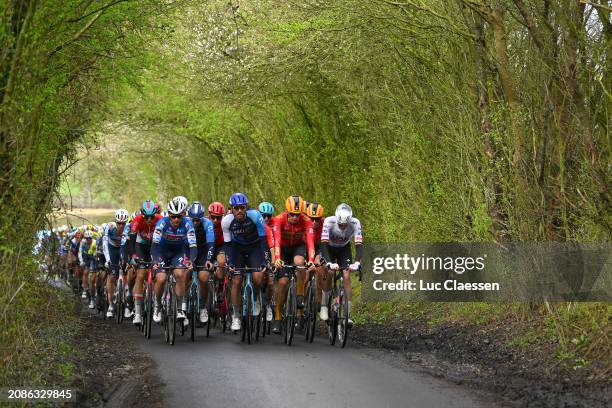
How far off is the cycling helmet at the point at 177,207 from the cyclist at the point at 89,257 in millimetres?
9011

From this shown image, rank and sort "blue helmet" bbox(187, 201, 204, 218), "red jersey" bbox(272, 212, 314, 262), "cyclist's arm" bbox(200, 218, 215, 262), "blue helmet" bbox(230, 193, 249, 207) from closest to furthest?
1. "blue helmet" bbox(230, 193, 249, 207)
2. "cyclist's arm" bbox(200, 218, 215, 262)
3. "red jersey" bbox(272, 212, 314, 262)
4. "blue helmet" bbox(187, 201, 204, 218)

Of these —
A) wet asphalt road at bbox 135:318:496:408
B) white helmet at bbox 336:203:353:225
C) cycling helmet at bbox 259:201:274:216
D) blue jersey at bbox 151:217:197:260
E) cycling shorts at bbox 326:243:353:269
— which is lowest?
wet asphalt road at bbox 135:318:496:408

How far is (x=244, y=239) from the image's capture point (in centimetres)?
1554

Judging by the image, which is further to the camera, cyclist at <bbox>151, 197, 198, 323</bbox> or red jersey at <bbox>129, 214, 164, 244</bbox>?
red jersey at <bbox>129, 214, 164, 244</bbox>

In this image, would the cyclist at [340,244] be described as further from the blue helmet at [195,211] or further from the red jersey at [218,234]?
the red jersey at [218,234]

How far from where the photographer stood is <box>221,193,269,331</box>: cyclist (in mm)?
15281

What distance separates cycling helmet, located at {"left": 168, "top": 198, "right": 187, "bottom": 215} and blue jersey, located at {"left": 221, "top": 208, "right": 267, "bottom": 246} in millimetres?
682

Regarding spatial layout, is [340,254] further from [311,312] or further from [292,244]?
[311,312]

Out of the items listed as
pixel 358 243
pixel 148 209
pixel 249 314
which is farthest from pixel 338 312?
pixel 148 209

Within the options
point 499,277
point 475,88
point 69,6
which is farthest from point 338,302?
point 69,6

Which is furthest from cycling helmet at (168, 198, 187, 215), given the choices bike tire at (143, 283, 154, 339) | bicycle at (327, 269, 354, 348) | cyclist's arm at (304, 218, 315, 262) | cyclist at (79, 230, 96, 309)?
cyclist at (79, 230, 96, 309)

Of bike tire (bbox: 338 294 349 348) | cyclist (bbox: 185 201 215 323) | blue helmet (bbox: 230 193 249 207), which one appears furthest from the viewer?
cyclist (bbox: 185 201 215 323)

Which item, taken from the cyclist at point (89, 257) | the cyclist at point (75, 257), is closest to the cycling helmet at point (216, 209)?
the cyclist at point (89, 257)

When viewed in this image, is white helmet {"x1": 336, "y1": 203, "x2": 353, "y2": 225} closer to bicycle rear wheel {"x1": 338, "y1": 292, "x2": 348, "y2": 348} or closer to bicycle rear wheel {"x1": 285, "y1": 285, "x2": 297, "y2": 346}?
bicycle rear wheel {"x1": 338, "y1": 292, "x2": 348, "y2": 348}
